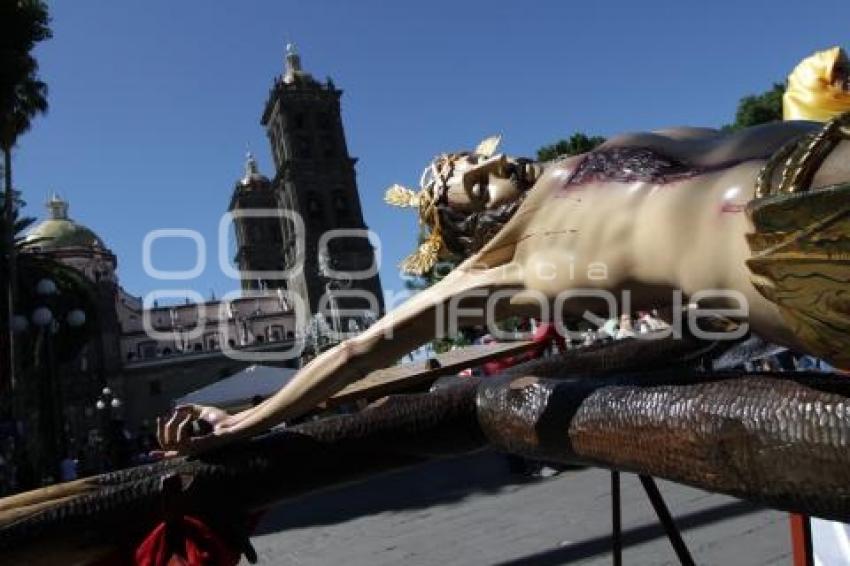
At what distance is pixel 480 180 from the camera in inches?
57.9

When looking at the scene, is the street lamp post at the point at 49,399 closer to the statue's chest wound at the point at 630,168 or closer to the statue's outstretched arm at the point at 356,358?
the statue's outstretched arm at the point at 356,358

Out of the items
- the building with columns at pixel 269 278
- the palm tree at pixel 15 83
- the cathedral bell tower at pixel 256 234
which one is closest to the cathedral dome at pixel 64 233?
the building with columns at pixel 269 278

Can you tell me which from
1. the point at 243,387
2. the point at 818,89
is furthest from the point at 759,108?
the point at 818,89

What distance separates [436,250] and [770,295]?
93 cm

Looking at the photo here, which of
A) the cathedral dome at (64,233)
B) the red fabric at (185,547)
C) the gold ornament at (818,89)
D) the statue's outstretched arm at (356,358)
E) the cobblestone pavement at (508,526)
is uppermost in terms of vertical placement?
the cathedral dome at (64,233)

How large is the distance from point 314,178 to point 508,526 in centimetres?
5468

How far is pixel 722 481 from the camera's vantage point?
70 centimetres

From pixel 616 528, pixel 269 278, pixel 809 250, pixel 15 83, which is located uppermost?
pixel 269 278

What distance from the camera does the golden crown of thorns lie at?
1.55 m

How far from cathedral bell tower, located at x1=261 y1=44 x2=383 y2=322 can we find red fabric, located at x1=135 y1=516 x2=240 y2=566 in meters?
54.6

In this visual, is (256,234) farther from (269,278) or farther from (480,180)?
(480,180)

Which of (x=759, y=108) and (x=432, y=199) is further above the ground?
(x=759, y=108)

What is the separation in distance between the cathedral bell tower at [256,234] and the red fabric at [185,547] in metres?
66.3

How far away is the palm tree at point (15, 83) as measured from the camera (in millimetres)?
16094
